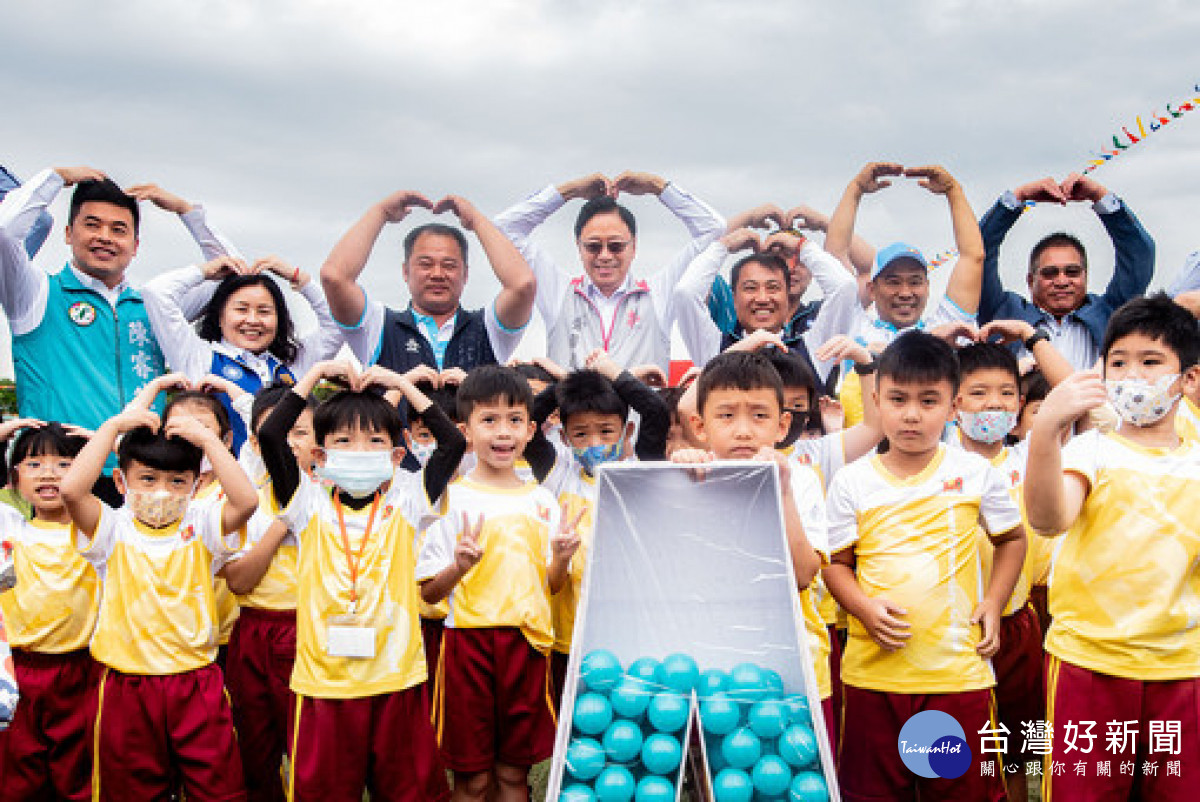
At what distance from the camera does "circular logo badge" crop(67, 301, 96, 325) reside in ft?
18.0

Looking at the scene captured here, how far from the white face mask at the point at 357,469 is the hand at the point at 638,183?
333cm

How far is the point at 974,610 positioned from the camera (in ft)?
11.8

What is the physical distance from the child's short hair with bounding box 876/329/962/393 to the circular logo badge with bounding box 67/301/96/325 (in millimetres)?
4673

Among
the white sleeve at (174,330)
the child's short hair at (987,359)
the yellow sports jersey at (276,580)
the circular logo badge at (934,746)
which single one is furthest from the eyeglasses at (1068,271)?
the white sleeve at (174,330)

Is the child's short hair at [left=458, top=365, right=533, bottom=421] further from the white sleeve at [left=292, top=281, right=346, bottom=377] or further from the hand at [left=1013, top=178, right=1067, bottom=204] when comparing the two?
the hand at [left=1013, top=178, right=1067, bottom=204]

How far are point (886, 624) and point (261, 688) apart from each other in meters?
2.98

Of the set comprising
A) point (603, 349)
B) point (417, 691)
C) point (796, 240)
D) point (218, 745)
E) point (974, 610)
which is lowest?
point (218, 745)

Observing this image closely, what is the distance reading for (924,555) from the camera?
359 centimetres

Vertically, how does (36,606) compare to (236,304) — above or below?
below

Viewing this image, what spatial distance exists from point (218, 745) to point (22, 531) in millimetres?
1602

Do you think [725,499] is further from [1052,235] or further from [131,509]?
[1052,235]

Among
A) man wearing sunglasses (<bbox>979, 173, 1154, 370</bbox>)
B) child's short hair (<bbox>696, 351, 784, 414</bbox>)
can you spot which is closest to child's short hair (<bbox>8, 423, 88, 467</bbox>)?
child's short hair (<bbox>696, 351, 784, 414</bbox>)

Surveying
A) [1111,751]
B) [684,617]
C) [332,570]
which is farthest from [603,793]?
[1111,751]

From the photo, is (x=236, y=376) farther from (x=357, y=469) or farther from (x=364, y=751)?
(x=364, y=751)
